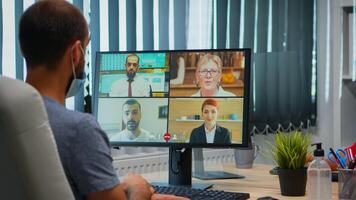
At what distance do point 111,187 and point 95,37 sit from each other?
1.51 metres

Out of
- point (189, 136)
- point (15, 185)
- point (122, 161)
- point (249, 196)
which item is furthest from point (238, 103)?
point (15, 185)

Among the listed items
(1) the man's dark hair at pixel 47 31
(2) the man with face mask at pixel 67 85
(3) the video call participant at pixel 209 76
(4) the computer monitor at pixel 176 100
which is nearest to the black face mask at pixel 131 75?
(4) the computer monitor at pixel 176 100

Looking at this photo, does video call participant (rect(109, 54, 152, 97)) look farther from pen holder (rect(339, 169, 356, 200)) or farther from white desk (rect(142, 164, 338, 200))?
pen holder (rect(339, 169, 356, 200))

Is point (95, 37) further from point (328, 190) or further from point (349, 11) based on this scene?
point (349, 11)

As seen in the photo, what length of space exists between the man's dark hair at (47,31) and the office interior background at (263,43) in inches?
38.3

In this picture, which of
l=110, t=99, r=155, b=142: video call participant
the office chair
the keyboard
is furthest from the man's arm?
l=110, t=99, r=155, b=142: video call participant

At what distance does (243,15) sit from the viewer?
348 centimetres

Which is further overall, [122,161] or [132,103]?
[122,161]

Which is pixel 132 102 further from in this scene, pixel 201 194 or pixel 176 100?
pixel 201 194

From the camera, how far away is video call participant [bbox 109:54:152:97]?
1995mm

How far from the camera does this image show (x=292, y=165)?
1.80m

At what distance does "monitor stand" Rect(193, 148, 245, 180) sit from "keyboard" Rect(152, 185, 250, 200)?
0.37 metres

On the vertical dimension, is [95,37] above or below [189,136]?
above

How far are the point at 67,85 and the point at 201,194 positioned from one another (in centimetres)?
→ 62
